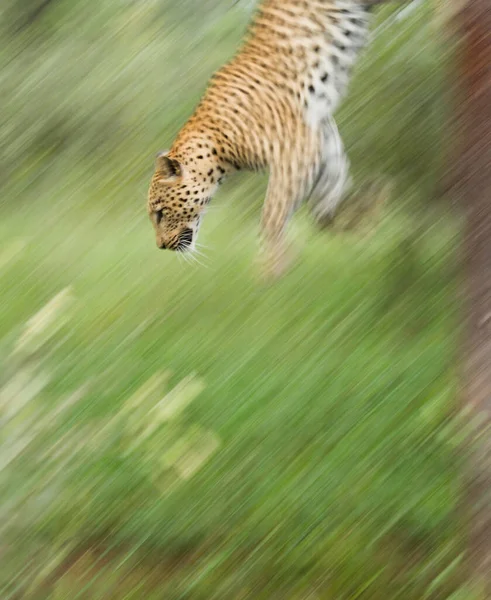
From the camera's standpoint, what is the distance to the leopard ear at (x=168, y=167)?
2.50 metres

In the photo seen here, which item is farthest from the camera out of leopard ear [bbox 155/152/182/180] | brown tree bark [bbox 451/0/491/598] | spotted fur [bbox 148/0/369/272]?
leopard ear [bbox 155/152/182/180]

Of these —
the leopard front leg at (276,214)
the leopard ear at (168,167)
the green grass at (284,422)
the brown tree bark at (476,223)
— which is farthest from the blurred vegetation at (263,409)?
the brown tree bark at (476,223)

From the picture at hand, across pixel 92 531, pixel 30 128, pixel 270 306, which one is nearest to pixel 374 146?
pixel 270 306

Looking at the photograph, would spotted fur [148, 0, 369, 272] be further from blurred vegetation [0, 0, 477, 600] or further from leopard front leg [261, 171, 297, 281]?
blurred vegetation [0, 0, 477, 600]

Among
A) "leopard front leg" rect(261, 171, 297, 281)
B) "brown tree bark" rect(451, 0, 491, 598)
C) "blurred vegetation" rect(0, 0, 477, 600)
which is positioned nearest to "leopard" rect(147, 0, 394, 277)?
"leopard front leg" rect(261, 171, 297, 281)

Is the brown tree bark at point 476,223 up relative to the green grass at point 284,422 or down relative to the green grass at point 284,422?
up

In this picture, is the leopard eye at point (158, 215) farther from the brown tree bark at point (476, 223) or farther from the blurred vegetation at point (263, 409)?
the brown tree bark at point (476, 223)

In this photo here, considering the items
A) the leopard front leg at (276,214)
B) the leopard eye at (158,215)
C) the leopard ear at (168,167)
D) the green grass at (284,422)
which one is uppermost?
the leopard ear at (168,167)

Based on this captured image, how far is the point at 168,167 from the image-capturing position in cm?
251

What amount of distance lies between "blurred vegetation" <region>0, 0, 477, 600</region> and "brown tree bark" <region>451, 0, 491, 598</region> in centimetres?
56

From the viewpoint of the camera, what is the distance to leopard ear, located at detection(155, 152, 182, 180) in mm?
2502

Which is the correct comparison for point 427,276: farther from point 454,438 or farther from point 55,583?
point 55,583

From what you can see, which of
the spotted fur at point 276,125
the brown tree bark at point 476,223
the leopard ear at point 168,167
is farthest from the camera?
the leopard ear at point 168,167

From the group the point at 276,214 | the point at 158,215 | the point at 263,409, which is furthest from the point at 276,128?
the point at 263,409
